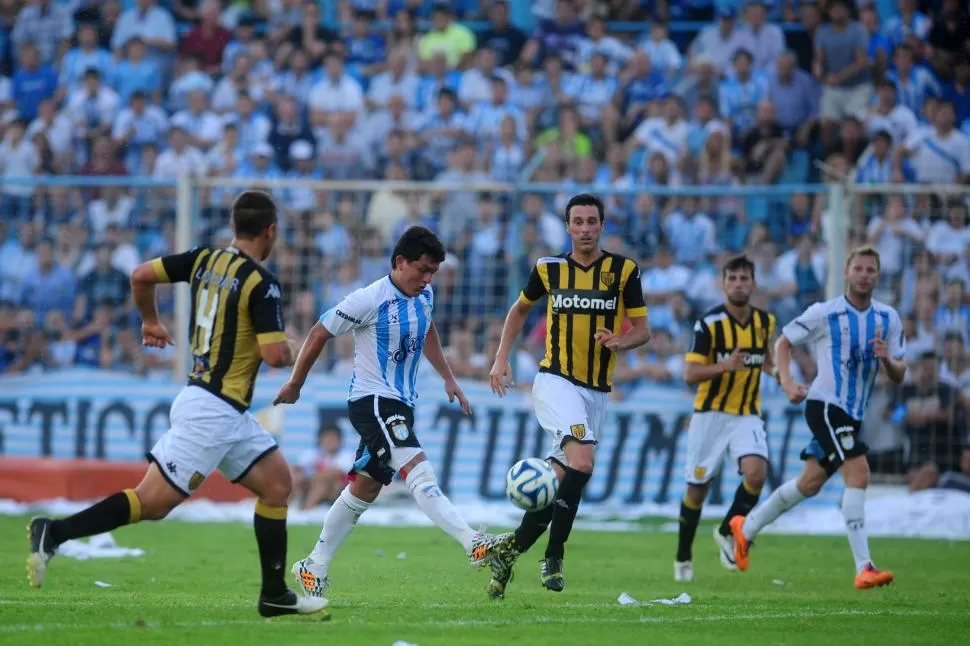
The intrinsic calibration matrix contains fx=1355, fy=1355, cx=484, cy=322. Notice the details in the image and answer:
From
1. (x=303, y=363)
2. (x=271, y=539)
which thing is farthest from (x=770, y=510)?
(x=271, y=539)

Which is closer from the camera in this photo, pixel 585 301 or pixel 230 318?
pixel 230 318

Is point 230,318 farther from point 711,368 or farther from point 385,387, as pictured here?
point 711,368

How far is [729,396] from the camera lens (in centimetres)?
1095

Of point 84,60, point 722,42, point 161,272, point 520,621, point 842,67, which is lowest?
point 520,621

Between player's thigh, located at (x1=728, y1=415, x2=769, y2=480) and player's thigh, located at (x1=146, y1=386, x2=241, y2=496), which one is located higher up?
player's thigh, located at (x1=146, y1=386, x2=241, y2=496)

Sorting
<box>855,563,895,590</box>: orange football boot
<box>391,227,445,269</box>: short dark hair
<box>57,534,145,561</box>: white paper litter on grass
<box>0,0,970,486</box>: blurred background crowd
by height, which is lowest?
<box>57,534,145,561</box>: white paper litter on grass

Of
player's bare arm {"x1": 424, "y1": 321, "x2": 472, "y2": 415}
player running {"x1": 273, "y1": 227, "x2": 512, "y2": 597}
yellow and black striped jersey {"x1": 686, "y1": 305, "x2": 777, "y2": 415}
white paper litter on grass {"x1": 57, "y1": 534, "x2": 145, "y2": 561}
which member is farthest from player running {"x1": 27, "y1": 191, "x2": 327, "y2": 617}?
yellow and black striped jersey {"x1": 686, "y1": 305, "x2": 777, "y2": 415}

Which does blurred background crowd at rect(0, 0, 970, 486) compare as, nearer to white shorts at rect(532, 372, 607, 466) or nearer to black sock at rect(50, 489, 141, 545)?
white shorts at rect(532, 372, 607, 466)

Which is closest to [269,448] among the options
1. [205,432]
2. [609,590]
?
[205,432]

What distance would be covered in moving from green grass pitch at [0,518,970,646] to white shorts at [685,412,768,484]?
0.86m

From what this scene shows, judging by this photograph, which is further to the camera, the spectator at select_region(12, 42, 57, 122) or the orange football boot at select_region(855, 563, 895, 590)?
the spectator at select_region(12, 42, 57, 122)

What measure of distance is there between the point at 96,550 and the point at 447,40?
12.0 metres

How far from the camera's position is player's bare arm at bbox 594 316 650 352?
8.86 m

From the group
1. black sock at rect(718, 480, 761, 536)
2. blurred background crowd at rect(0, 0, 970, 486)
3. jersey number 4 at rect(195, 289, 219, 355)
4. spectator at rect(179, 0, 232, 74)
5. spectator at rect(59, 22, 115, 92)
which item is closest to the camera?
jersey number 4 at rect(195, 289, 219, 355)
